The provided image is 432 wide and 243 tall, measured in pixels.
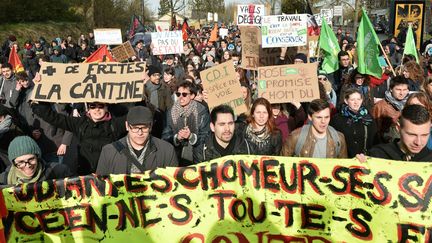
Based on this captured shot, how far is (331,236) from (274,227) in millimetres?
439

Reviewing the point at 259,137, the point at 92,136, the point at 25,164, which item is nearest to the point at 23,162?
the point at 25,164

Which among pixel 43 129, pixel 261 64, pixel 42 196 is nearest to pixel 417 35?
pixel 261 64

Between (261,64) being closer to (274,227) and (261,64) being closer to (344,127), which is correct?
(344,127)

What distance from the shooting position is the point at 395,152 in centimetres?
360

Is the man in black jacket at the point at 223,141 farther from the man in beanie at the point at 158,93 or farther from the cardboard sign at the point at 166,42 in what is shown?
the cardboard sign at the point at 166,42

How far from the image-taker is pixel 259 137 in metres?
4.64

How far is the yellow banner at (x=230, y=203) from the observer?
137 inches

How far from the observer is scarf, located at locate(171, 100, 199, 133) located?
551 centimetres

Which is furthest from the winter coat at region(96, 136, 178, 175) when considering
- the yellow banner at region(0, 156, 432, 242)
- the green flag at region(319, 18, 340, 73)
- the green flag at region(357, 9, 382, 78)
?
the green flag at region(319, 18, 340, 73)

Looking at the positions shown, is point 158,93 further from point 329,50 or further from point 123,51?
point 329,50

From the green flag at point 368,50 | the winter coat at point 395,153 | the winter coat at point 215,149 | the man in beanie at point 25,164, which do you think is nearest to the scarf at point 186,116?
the winter coat at point 215,149

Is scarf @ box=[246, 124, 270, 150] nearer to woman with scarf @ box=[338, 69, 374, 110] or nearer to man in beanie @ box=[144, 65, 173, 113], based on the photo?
woman with scarf @ box=[338, 69, 374, 110]

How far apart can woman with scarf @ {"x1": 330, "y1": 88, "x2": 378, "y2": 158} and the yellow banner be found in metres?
1.31

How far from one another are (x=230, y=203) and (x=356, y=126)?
189cm
